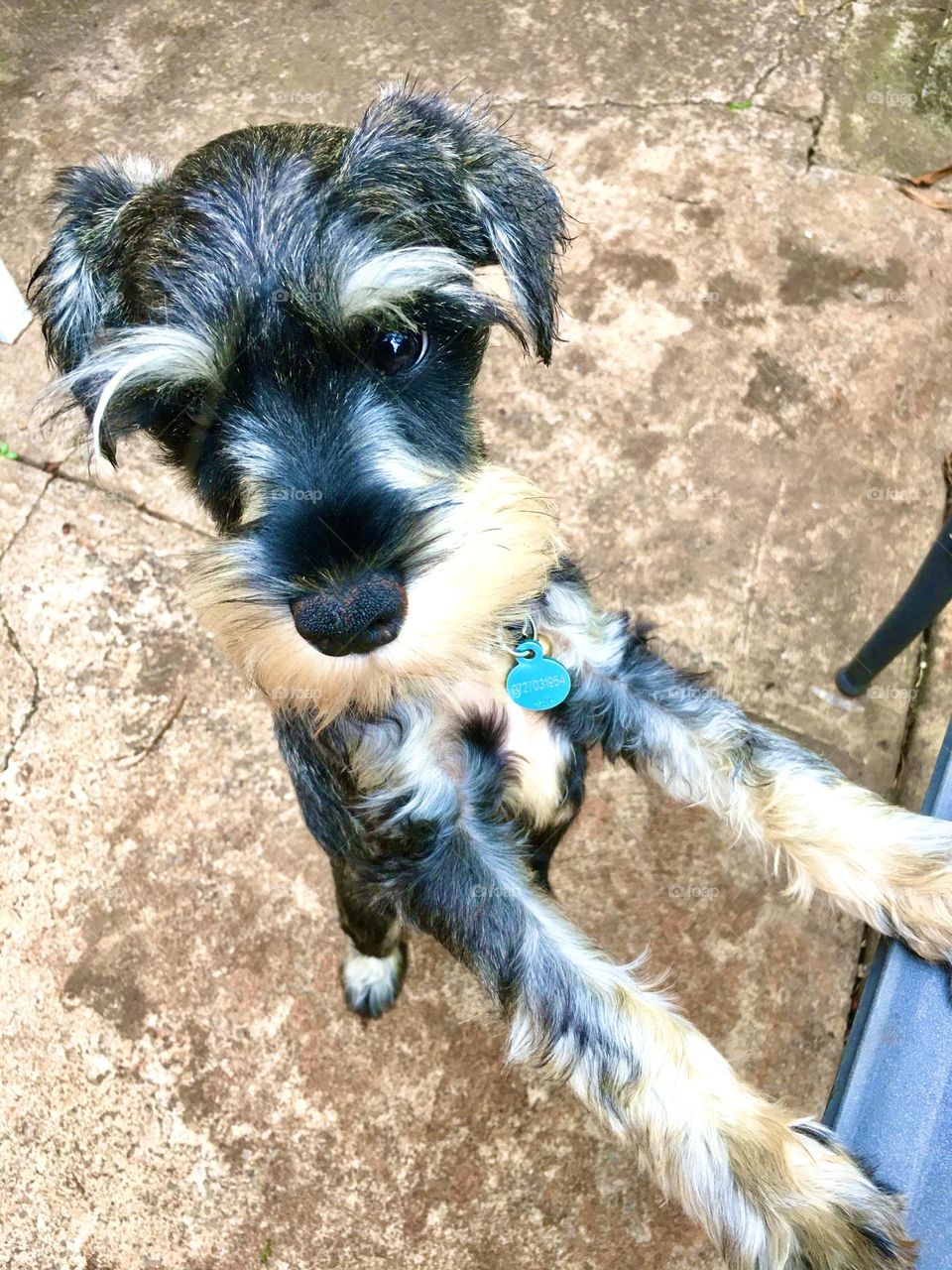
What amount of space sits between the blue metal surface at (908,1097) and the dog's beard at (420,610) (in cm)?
106

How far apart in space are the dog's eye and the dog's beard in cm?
30

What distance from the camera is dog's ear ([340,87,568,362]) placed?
191 centimetres

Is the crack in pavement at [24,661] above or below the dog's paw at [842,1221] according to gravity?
below

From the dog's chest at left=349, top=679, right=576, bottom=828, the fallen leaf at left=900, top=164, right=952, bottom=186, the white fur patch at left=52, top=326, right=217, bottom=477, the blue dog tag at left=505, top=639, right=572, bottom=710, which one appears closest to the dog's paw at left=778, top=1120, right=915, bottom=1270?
the dog's chest at left=349, top=679, right=576, bottom=828

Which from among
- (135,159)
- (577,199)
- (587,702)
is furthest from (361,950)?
(577,199)

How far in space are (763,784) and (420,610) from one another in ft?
3.63

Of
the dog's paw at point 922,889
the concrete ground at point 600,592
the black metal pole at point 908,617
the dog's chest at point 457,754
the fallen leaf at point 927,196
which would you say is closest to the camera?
the dog's paw at point 922,889

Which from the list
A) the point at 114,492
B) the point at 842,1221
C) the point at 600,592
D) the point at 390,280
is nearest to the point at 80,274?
the point at 390,280

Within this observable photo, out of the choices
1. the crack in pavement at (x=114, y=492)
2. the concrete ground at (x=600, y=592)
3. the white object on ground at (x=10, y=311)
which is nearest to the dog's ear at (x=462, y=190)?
the concrete ground at (x=600, y=592)

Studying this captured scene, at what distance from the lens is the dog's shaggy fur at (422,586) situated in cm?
173

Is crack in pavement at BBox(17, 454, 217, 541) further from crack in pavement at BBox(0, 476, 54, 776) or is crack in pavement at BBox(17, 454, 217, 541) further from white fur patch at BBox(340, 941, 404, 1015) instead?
white fur patch at BBox(340, 941, 404, 1015)

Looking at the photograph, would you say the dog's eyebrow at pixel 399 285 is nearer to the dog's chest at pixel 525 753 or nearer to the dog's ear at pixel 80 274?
the dog's ear at pixel 80 274

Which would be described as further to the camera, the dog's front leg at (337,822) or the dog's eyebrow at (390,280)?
the dog's front leg at (337,822)

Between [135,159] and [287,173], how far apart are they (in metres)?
0.80
